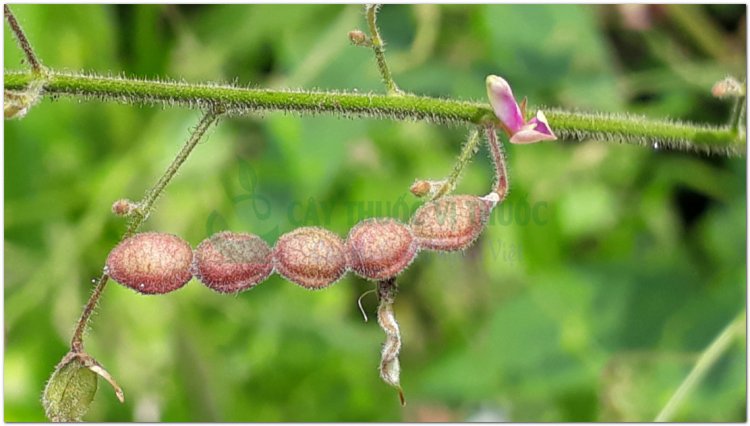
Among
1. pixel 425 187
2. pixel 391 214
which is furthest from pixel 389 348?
pixel 391 214

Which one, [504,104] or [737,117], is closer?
[504,104]

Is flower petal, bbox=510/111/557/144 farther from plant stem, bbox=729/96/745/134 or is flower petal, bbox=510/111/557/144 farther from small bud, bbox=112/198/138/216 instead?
small bud, bbox=112/198/138/216

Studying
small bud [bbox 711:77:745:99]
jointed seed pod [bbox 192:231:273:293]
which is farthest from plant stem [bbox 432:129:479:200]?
small bud [bbox 711:77:745:99]

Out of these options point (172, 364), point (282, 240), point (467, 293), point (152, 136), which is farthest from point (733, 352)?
point (152, 136)

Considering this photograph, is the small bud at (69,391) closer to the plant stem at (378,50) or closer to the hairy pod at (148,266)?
the hairy pod at (148,266)

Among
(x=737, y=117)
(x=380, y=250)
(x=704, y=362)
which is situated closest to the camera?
(x=380, y=250)

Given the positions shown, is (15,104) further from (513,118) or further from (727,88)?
(727,88)

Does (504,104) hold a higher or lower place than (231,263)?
higher
